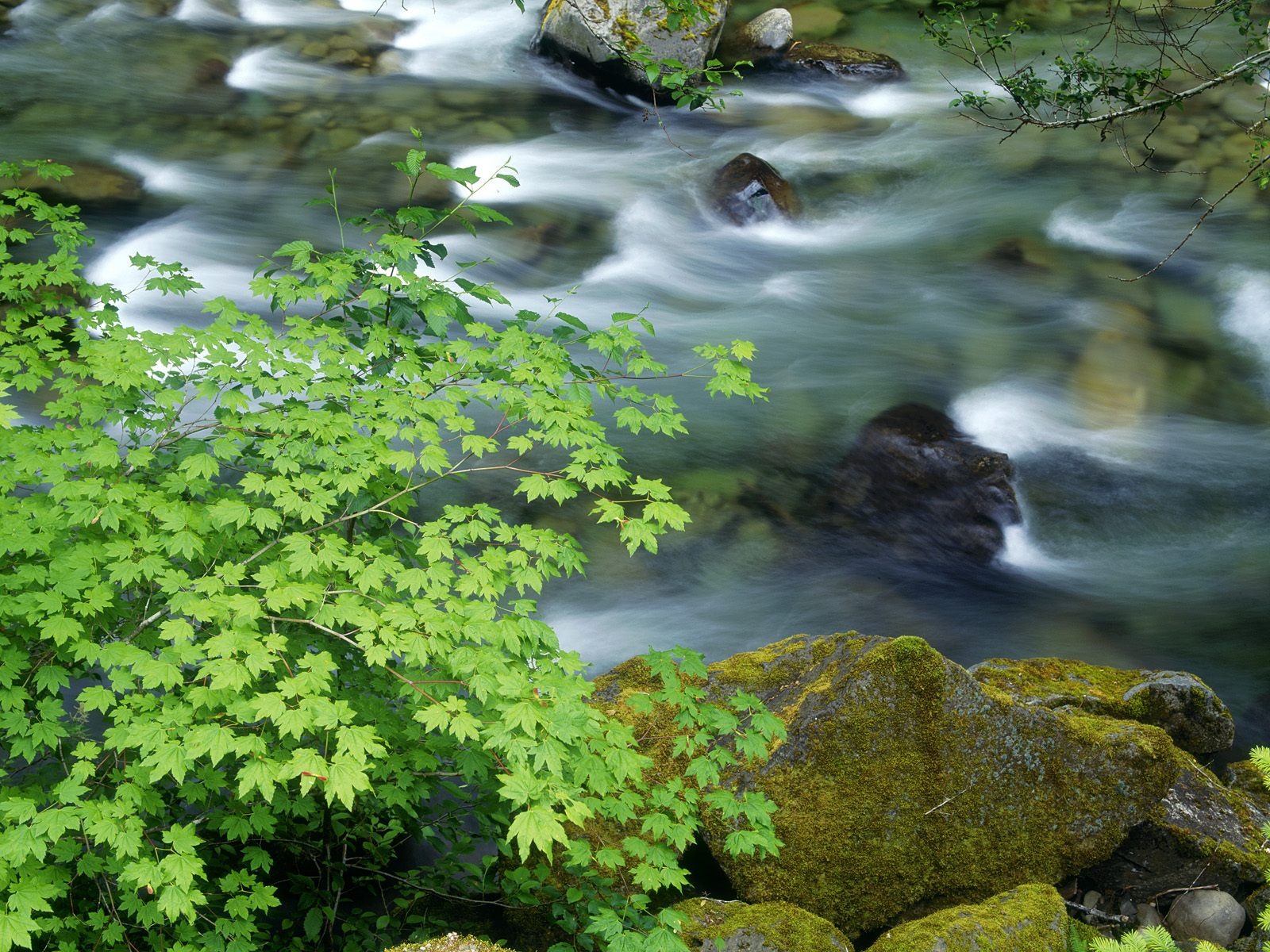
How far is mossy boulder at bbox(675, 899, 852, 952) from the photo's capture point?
3.64 m

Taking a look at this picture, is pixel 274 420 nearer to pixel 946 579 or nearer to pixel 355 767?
pixel 355 767

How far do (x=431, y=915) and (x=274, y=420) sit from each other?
2.14 metres

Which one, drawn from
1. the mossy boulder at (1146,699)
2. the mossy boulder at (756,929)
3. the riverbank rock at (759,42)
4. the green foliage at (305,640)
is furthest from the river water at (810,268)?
the green foliage at (305,640)

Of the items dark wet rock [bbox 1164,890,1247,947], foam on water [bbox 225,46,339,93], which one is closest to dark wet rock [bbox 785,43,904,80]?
foam on water [bbox 225,46,339,93]

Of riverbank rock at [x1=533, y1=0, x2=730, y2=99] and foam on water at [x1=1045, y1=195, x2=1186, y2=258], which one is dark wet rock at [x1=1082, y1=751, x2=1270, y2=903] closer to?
foam on water at [x1=1045, y1=195, x2=1186, y2=258]

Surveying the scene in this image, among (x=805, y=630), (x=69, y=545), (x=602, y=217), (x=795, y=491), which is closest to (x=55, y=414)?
(x=69, y=545)

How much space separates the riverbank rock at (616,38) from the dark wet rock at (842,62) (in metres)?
1.11

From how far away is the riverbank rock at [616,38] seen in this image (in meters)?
11.4

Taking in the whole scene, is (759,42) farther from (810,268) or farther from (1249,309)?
(1249,309)

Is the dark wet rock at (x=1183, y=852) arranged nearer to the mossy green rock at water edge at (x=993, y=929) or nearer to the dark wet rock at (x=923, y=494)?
the mossy green rock at water edge at (x=993, y=929)

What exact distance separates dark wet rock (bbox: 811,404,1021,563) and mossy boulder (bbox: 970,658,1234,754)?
6.60 ft

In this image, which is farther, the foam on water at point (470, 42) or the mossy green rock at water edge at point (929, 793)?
the foam on water at point (470, 42)

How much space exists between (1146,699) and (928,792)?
1.71 meters

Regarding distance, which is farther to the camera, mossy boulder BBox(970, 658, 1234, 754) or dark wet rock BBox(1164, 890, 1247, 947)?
mossy boulder BBox(970, 658, 1234, 754)
